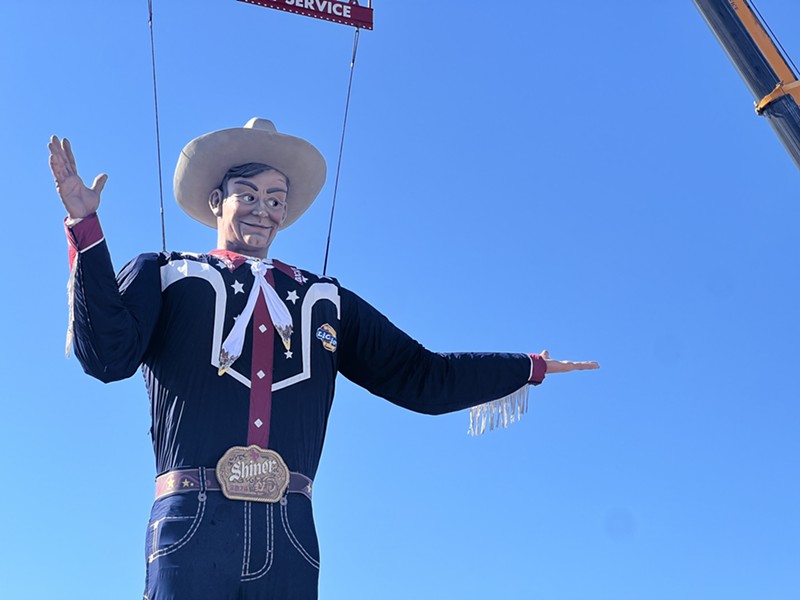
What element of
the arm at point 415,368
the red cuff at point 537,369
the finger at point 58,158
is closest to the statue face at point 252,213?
the arm at point 415,368

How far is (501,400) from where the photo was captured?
20.7ft

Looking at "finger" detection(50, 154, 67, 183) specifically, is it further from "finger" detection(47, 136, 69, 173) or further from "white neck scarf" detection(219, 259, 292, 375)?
"white neck scarf" detection(219, 259, 292, 375)

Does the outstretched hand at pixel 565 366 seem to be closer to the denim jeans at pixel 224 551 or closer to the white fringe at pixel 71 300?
the denim jeans at pixel 224 551

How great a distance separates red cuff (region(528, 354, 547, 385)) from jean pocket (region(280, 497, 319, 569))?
5.44 ft

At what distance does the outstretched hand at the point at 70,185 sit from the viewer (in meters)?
5.01

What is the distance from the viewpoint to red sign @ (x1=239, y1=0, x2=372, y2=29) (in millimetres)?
6797

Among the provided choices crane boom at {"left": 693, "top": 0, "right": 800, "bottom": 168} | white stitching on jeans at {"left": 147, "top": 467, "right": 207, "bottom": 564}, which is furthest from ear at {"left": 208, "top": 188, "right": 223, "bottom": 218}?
crane boom at {"left": 693, "top": 0, "right": 800, "bottom": 168}

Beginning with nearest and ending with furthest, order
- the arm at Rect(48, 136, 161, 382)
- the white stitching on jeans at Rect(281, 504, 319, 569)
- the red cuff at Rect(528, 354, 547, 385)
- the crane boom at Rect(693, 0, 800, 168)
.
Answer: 1. the arm at Rect(48, 136, 161, 382)
2. the white stitching on jeans at Rect(281, 504, 319, 569)
3. the red cuff at Rect(528, 354, 547, 385)
4. the crane boom at Rect(693, 0, 800, 168)

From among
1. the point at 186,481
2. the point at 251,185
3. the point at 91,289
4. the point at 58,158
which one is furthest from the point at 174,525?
the point at 251,185

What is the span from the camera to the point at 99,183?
5098 millimetres

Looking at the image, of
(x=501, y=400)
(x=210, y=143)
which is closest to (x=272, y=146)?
(x=210, y=143)

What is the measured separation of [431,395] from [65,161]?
92.3 inches

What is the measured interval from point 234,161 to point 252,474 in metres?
1.94

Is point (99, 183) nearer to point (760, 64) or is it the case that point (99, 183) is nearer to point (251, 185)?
point (251, 185)
